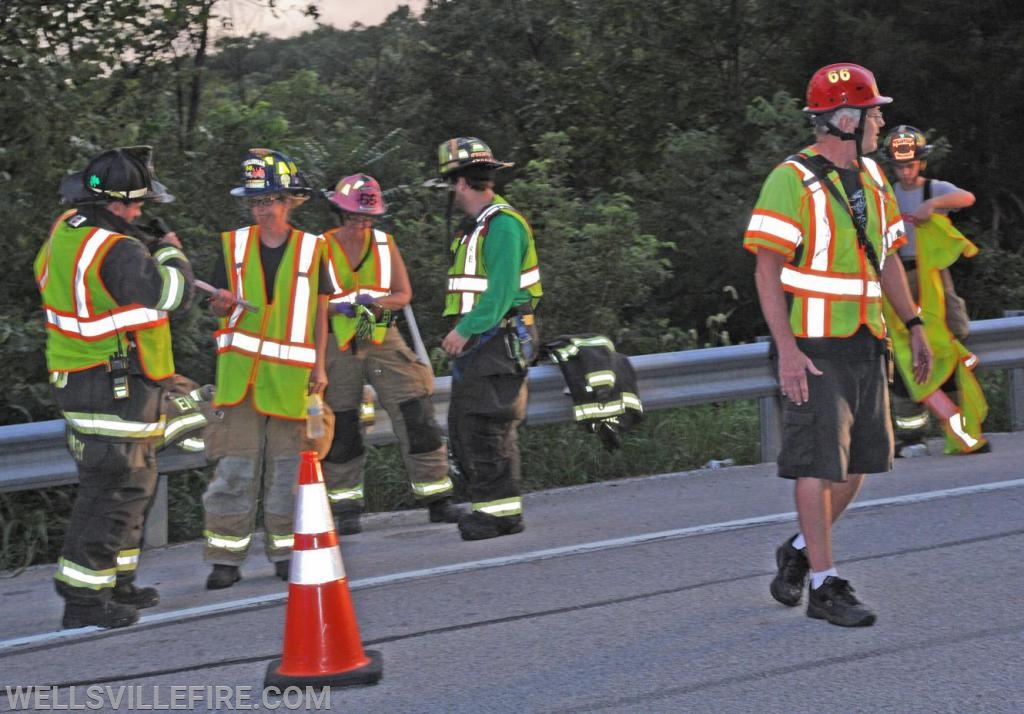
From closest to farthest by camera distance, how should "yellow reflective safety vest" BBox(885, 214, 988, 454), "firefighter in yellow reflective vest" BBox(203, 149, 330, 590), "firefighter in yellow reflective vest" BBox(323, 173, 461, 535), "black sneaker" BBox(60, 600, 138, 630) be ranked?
"black sneaker" BBox(60, 600, 138, 630)
"firefighter in yellow reflective vest" BBox(203, 149, 330, 590)
"firefighter in yellow reflective vest" BBox(323, 173, 461, 535)
"yellow reflective safety vest" BBox(885, 214, 988, 454)

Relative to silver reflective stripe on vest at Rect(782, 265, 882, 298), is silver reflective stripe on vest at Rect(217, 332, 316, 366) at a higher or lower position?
lower

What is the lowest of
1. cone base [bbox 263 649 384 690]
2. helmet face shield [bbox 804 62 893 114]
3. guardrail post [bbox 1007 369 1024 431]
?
Result: guardrail post [bbox 1007 369 1024 431]

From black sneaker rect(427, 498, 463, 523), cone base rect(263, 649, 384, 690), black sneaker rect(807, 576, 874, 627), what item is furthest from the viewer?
black sneaker rect(427, 498, 463, 523)

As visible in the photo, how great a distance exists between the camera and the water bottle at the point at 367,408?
328 inches

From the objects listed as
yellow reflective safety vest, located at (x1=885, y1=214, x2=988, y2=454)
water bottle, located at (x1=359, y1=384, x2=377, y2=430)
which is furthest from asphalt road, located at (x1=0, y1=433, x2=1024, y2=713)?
yellow reflective safety vest, located at (x1=885, y1=214, x2=988, y2=454)

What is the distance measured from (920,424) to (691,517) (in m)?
2.58

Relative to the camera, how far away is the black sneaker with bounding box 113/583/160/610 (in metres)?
6.46

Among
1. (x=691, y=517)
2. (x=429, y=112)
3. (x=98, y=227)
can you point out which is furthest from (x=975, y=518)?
(x=429, y=112)

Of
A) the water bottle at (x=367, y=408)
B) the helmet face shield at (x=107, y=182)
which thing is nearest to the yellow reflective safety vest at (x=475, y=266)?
the water bottle at (x=367, y=408)

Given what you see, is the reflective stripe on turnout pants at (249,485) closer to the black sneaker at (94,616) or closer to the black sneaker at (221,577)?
the black sneaker at (221,577)

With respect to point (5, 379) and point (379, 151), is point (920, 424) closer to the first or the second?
point (5, 379)

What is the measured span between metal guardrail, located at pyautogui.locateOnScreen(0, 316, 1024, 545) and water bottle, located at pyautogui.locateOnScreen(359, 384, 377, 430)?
0.10m

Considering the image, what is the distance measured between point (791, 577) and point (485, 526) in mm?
2159

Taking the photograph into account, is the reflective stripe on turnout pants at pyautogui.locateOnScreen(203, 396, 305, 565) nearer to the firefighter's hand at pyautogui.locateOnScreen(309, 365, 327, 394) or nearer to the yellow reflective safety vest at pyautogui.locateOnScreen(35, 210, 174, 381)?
the firefighter's hand at pyautogui.locateOnScreen(309, 365, 327, 394)
